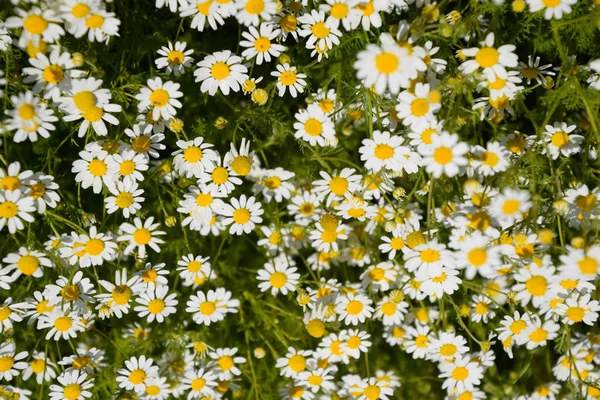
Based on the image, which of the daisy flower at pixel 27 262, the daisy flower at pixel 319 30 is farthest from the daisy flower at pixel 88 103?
Result: the daisy flower at pixel 319 30

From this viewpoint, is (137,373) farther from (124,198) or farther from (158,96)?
(158,96)

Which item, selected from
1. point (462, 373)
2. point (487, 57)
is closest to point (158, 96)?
point (487, 57)

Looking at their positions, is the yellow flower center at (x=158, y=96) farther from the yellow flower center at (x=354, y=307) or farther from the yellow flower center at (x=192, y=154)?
the yellow flower center at (x=354, y=307)

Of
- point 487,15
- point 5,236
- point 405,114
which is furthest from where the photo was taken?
point 5,236

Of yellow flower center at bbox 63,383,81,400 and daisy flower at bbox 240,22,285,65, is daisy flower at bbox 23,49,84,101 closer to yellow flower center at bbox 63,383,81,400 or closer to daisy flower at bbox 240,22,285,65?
daisy flower at bbox 240,22,285,65

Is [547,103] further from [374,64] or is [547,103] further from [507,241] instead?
[374,64]

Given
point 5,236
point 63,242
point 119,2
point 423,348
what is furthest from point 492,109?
point 5,236
